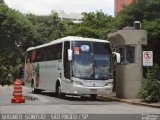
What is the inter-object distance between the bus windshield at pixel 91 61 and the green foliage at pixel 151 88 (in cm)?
248

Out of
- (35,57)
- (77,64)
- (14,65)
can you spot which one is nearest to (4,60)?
(14,65)

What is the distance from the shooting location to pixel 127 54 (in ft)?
92.7

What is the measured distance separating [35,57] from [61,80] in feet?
25.9

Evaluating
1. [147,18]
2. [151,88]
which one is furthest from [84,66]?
[147,18]

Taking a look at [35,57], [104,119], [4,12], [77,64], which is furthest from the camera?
[4,12]

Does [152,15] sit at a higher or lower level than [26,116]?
higher

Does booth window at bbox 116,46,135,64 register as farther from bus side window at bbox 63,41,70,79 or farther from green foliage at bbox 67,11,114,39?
green foliage at bbox 67,11,114,39

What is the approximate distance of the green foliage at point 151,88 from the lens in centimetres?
2441

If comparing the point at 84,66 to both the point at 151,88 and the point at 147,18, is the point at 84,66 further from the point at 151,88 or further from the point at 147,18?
the point at 147,18

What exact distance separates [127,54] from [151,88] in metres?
4.01

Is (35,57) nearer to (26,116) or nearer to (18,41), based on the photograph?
(26,116)

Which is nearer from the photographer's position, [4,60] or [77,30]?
[77,30]

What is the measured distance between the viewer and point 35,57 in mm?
35812

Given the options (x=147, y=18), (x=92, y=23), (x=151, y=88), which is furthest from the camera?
(x=92, y=23)
